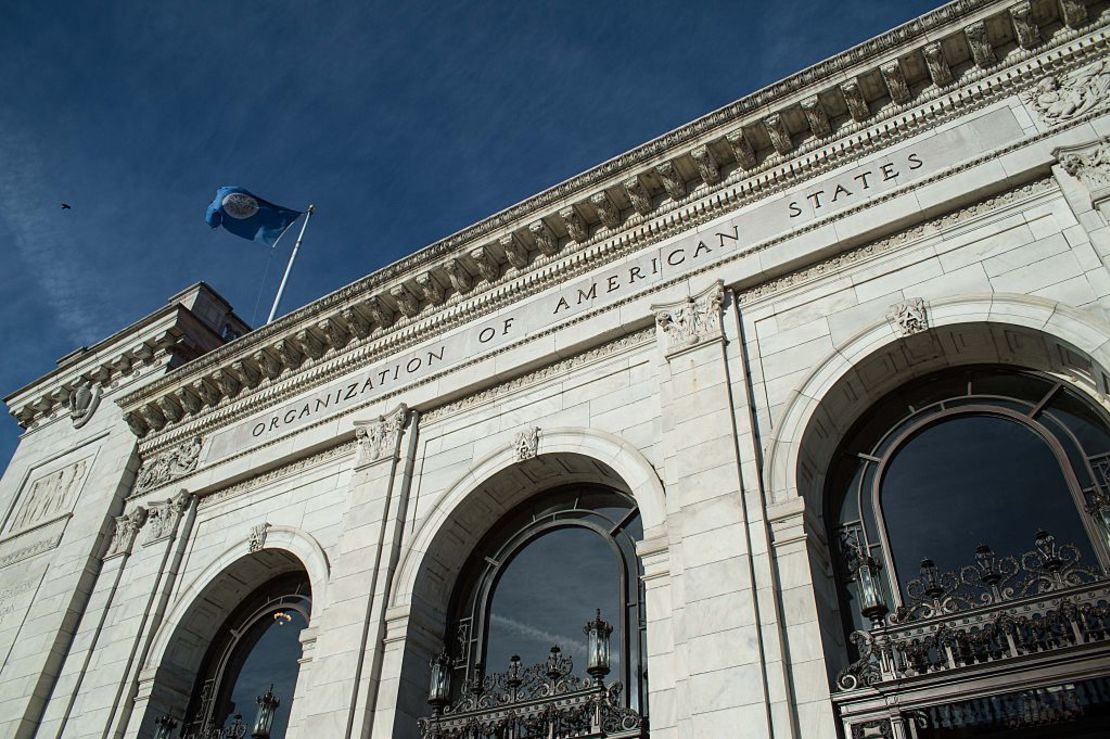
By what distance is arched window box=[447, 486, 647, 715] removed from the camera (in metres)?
11.7

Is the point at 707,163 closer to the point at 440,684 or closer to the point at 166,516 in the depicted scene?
the point at 440,684

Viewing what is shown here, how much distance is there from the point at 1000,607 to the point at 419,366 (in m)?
9.80

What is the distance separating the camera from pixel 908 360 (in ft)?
36.3

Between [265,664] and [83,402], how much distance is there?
9252mm

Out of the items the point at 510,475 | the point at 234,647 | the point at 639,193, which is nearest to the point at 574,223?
the point at 639,193

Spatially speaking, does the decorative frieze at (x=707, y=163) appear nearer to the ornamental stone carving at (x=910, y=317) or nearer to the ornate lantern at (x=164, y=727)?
the ornamental stone carving at (x=910, y=317)

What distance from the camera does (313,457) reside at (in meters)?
15.7

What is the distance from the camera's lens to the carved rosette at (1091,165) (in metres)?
10.1

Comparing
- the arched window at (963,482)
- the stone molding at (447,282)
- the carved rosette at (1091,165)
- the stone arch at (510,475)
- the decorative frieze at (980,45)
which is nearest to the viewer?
the arched window at (963,482)

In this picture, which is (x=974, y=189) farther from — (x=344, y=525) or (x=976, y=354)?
(x=344, y=525)

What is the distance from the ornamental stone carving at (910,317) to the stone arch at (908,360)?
0.24 feet

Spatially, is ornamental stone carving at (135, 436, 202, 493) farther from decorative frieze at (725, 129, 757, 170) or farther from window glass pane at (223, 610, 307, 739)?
decorative frieze at (725, 129, 757, 170)

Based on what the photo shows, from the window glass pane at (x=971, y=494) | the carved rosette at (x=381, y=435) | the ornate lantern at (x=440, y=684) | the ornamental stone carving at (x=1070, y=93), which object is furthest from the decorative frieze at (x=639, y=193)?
the ornate lantern at (x=440, y=684)

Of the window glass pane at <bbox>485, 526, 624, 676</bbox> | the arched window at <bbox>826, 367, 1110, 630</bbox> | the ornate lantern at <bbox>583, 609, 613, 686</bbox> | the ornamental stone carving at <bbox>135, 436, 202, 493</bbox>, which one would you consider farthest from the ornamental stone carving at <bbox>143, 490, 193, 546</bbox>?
the arched window at <bbox>826, 367, 1110, 630</bbox>
